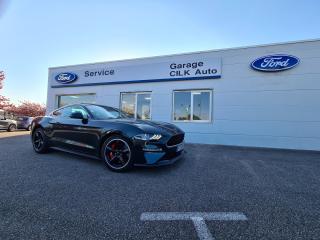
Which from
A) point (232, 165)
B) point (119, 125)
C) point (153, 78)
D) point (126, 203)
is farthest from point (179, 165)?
point (153, 78)

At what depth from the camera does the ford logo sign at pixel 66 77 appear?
1246cm

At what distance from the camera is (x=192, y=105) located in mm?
9969

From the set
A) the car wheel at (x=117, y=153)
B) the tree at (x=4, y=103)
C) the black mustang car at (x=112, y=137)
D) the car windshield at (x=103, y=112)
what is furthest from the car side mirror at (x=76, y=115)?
the tree at (x=4, y=103)

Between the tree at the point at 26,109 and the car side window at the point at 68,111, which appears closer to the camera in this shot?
the car side window at the point at 68,111

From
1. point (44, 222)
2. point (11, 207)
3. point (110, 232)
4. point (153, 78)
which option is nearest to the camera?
point (110, 232)

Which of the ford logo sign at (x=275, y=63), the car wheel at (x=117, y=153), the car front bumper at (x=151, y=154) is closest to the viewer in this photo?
the car front bumper at (x=151, y=154)

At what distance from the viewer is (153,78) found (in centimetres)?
1056

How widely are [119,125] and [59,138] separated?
1996 millimetres

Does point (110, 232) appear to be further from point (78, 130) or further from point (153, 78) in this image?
point (153, 78)

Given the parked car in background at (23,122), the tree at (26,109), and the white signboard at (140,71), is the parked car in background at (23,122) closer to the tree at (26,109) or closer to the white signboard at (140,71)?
the white signboard at (140,71)

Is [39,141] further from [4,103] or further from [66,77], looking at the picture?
[4,103]

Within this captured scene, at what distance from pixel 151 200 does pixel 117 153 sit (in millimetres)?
1672

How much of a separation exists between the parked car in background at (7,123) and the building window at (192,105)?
14.0 meters

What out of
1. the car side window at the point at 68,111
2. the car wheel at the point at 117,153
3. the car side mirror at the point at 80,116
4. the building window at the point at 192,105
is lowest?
the car wheel at the point at 117,153
